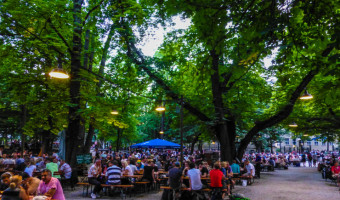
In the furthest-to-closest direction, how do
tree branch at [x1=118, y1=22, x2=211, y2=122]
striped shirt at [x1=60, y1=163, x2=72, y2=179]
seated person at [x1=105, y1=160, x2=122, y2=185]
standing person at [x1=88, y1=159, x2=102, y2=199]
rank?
tree branch at [x1=118, y1=22, x2=211, y2=122] → striped shirt at [x1=60, y1=163, x2=72, y2=179] → standing person at [x1=88, y1=159, x2=102, y2=199] → seated person at [x1=105, y1=160, x2=122, y2=185]

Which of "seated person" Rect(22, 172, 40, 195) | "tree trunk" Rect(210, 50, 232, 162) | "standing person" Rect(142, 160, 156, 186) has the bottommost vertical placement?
"standing person" Rect(142, 160, 156, 186)

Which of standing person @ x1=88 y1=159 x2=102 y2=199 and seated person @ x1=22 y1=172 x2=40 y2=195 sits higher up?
seated person @ x1=22 y1=172 x2=40 y2=195

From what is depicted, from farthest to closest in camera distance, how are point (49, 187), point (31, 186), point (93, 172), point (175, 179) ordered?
point (93, 172), point (175, 179), point (31, 186), point (49, 187)

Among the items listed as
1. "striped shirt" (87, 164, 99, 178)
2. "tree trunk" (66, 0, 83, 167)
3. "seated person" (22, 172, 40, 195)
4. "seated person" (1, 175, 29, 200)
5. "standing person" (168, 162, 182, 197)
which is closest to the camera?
"seated person" (1, 175, 29, 200)

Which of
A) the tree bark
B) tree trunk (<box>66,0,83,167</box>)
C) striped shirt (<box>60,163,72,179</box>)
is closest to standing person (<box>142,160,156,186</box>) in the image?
striped shirt (<box>60,163,72,179</box>)

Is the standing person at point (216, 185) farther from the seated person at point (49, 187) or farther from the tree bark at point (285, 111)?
the tree bark at point (285, 111)

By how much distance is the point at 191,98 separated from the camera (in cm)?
1487

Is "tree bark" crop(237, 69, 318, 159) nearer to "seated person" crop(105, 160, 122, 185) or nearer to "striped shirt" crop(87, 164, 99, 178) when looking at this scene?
"seated person" crop(105, 160, 122, 185)

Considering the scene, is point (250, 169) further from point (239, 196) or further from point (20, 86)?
point (20, 86)

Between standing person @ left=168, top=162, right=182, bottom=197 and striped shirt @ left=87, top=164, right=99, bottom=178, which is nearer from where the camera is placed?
standing person @ left=168, top=162, right=182, bottom=197

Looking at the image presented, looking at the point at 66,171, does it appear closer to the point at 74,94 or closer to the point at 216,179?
the point at 74,94

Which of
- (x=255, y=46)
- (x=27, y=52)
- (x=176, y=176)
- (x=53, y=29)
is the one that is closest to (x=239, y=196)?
(x=176, y=176)

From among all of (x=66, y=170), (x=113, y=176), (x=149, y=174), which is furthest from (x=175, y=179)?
(x=66, y=170)

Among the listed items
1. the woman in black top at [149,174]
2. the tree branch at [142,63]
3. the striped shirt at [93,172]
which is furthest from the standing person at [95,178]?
the tree branch at [142,63]
